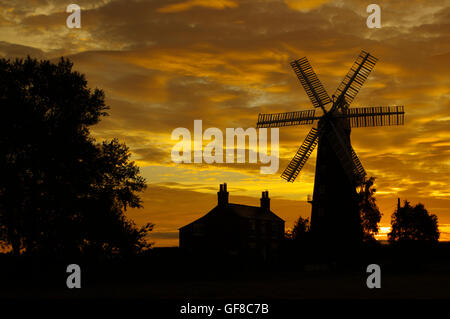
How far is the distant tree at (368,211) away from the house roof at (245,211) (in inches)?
467

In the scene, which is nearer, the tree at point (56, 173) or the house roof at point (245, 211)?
the tree at point (56, 173)

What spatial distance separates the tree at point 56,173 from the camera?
33781 mm

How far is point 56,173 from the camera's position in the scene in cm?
3466

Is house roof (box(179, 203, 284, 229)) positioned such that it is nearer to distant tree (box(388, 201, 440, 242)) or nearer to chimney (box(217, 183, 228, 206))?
chimney (box(217, 183, 228, 206))

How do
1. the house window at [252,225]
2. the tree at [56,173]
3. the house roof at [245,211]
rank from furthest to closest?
1. the house window at [252,225]
2. the house roof at [245,211]
3. the tree at [56,173]

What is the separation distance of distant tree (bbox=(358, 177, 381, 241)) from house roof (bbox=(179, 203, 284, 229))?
11868mm

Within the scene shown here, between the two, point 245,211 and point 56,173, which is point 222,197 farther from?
point 56,173

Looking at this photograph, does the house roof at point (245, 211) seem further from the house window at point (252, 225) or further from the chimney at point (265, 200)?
the chimney at point (265, 200)

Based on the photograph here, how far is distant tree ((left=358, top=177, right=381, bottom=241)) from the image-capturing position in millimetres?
74625

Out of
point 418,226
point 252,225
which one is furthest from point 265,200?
point 418,226

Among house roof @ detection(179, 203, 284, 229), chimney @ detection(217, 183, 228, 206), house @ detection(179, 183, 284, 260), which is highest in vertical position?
chimney @ detection(217, 183, 228, 206)

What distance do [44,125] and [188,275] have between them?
740 inches

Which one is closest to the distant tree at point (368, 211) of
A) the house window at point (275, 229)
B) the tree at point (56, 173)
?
the house window at point (275, 229)

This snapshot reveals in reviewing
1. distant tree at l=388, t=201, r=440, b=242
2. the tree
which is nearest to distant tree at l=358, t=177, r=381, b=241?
distant tree at l=388, t=201, r=440, b=242
